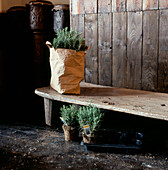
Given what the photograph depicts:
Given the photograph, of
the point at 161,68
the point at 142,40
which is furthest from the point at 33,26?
the point at 161,68

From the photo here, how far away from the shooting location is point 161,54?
2217 millimetres

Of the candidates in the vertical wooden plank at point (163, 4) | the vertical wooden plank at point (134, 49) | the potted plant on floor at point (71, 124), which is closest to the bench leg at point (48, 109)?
the potted plant on floor at point (71, 124)

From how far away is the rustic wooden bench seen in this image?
173 cm

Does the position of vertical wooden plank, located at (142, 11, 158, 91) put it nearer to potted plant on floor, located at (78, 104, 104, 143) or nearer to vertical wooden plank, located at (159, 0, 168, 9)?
vertical wooden plank, located at (159, 0, 168, 9)

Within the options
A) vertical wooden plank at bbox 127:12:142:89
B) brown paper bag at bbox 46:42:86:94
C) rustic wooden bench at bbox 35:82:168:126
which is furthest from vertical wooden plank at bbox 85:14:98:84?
brown paper bag at bbox 46:42:86:94

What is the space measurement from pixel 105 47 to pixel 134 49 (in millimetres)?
277

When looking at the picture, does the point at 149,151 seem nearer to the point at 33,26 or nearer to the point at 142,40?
the point at 142,40

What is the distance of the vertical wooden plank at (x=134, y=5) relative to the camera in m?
2.26

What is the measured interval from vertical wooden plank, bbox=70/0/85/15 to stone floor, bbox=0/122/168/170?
1.21 metres

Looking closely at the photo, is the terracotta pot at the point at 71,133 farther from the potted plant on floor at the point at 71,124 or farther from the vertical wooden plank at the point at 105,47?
the vertical wooden plank at the point at 105,47

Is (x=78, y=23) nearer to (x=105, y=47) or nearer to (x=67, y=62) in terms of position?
(x=105, y=47)

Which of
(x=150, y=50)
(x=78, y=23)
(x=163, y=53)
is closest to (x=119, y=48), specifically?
(x=150, y=50)

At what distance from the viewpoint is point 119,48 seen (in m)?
2.42

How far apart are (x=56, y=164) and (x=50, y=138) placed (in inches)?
17.1
